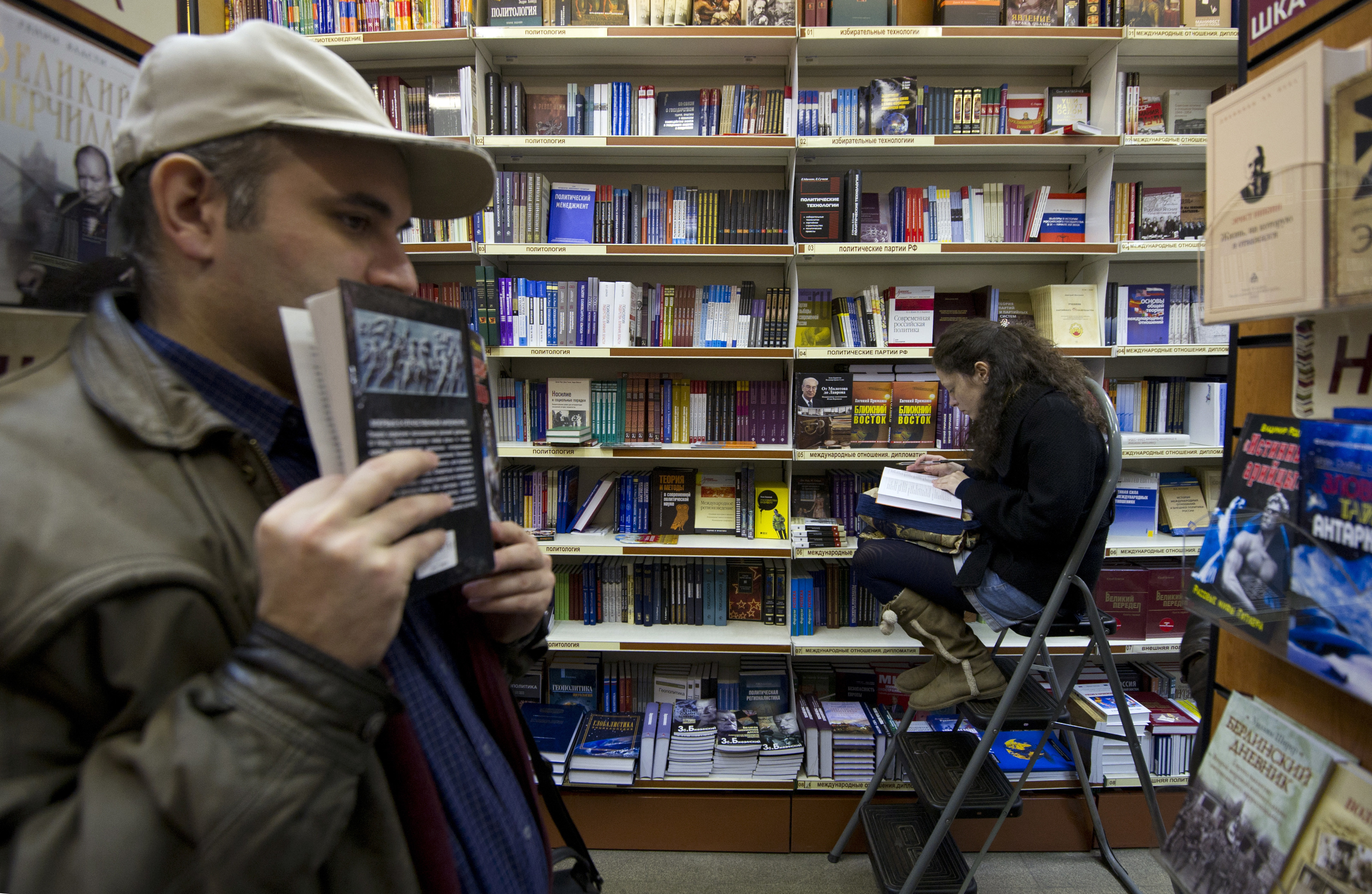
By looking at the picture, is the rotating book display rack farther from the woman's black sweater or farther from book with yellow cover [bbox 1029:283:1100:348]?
the woman's black sweater

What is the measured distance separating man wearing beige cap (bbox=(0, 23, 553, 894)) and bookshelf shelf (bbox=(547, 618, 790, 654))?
1727 mm

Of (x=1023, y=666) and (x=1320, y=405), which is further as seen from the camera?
(x=1023, y=666)

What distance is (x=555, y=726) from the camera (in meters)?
2.56

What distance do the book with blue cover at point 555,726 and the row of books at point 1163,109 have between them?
3363 millimetres

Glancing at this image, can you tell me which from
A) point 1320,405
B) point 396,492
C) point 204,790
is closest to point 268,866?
point 204,790

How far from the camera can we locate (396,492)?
0.55m

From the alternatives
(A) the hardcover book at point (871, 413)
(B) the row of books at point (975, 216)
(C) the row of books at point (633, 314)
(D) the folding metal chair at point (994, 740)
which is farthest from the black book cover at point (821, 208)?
(D) the folding metal chair at point (994, 740)

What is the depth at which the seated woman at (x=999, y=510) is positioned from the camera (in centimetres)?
188

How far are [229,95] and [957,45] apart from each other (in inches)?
109

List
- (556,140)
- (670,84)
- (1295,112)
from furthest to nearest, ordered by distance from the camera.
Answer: (670,84)
(556,140)
(1295,112)

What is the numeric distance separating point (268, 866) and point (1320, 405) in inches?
49.4

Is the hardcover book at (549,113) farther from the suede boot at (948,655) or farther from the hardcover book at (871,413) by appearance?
the suede boot at (948,655)

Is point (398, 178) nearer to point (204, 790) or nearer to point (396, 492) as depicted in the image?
point (396, 492)

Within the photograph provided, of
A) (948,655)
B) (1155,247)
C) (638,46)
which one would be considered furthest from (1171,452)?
(638,46)
